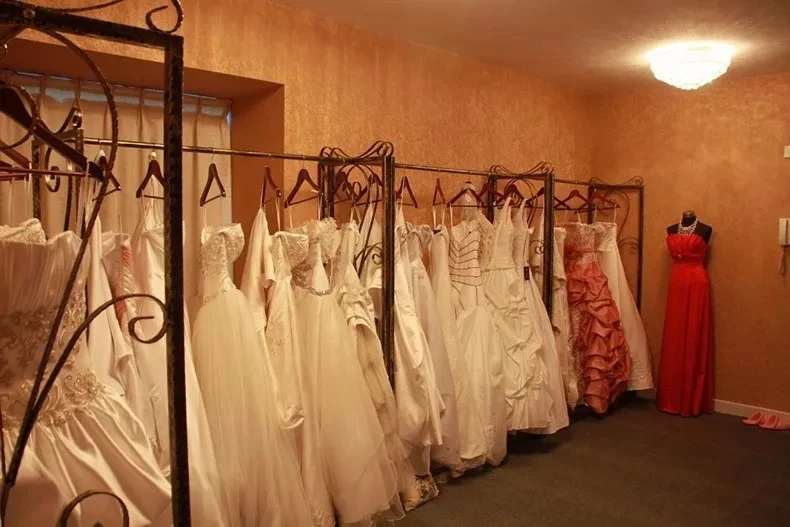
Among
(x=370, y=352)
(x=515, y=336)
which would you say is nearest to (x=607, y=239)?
(x=515, y=336)

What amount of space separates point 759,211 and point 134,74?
12.4 ft

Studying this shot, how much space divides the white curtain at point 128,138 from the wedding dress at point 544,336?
1558mm

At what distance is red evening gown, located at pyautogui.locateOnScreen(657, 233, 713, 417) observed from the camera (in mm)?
4148

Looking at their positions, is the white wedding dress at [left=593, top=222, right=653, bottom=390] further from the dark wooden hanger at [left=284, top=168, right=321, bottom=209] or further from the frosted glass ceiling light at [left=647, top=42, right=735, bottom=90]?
the dark wooden hanger at [left=284, top=168, right=321, bottom=209]

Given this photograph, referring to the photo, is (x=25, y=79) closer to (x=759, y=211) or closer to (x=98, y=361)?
(x=98, y=361)

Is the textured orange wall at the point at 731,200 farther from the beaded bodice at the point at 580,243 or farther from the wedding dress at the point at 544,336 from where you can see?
the wedding dress at the point at 544,336

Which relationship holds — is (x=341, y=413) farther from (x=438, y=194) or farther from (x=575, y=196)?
(x=575, y=196)

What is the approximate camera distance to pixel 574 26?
3129 mm

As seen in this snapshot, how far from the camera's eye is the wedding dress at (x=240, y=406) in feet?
6.87

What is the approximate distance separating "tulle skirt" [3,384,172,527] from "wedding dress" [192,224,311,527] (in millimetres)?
954

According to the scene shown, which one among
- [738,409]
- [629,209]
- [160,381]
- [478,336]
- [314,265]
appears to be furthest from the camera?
[629,209]

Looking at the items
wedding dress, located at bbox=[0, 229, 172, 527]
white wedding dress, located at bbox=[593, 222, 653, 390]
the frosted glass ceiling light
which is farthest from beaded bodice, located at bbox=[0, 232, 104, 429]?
white wedding dress, located at bbox=[593, 222, 653, 390]

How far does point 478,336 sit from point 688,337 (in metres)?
1.77

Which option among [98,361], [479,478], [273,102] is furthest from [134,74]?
[479,478]
